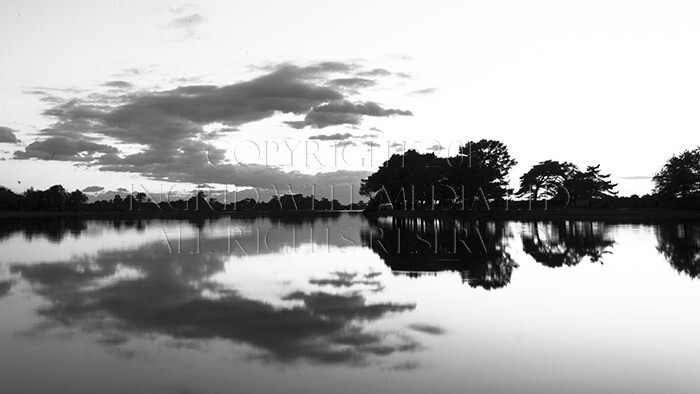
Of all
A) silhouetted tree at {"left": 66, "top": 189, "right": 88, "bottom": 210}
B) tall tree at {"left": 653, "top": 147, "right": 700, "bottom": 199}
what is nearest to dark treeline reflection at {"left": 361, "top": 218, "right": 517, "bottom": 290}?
tall tree at {"left": 653, "top": 147, "right": 700, "bottom": 199}

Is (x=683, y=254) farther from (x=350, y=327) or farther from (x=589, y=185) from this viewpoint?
(x=589, y=185)

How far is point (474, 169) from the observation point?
81375mm

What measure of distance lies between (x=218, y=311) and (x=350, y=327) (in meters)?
3.12

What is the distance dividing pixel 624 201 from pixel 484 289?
111 metres

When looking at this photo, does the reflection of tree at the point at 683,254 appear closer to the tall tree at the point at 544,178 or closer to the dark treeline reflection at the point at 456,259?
the dark treeline reflection at the point at 456,259

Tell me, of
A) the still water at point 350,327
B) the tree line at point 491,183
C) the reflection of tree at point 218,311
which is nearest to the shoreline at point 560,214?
the tree line at point 491,183

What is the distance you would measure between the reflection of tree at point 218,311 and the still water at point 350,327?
5 centimetres

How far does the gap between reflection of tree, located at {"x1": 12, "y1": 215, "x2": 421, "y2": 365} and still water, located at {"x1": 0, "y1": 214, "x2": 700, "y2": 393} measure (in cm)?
5

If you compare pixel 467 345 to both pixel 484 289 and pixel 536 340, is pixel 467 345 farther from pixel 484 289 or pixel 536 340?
pixel 484 289

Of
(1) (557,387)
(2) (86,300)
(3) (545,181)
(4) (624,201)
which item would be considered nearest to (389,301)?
(1) (557,387)

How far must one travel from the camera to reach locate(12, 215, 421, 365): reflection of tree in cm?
879

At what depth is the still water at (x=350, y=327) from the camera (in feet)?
23.5

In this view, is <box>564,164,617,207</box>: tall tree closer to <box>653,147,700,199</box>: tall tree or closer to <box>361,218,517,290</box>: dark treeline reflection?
<box>653,147,700,199</box>: tall tree

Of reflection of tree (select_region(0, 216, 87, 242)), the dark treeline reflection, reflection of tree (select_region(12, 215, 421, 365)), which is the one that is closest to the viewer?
reflection of tree (select_region(12, 215, 421, 365))
